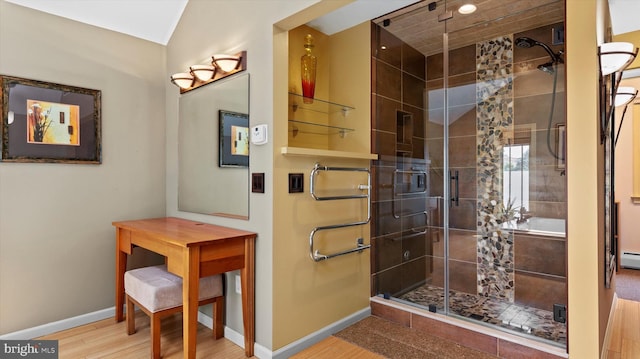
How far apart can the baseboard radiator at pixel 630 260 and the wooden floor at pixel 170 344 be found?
2.24m

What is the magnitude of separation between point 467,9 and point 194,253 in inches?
108

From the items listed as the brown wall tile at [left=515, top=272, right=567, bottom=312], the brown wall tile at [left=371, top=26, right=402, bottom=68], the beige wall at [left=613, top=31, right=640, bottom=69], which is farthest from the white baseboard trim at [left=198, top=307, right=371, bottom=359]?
the beige wall at [left=613, top=31, right=640, bottom=69]

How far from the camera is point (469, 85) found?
10.9ft

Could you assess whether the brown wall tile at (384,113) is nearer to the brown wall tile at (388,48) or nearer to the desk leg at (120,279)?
the brown wall tile at (388,48)

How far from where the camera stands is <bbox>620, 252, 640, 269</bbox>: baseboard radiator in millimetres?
4387

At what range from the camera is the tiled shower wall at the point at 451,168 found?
2918mm

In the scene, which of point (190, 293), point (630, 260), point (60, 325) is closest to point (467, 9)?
point (190, 293)

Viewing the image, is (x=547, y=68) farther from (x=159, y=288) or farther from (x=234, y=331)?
(x=159, y=288)

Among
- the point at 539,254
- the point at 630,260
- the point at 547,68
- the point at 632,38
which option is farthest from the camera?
the point at 630,260

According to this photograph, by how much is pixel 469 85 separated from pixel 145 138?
3053mm

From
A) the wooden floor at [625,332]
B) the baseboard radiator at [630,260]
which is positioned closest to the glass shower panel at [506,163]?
the wooden floor at [625,332]

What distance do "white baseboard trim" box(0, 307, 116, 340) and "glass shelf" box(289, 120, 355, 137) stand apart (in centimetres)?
210

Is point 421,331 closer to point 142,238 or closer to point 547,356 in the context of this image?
point 547,356

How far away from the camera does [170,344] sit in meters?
2.36
